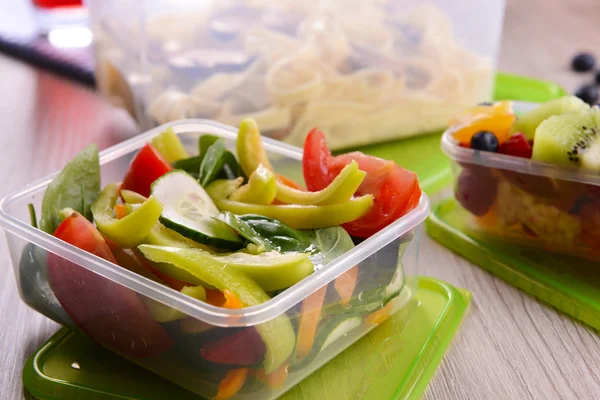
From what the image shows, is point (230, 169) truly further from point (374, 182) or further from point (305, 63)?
point (305, 63)

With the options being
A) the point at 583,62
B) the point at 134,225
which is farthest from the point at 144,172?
the point at 583,62

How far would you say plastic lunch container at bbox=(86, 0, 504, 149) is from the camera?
117 cm

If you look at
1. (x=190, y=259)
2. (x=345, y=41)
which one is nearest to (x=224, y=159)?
(x=190, y=259)

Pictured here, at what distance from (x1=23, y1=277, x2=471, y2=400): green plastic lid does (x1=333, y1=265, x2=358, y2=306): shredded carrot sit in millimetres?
84

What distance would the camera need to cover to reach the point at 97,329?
2.22 feet

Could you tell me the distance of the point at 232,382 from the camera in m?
0.59

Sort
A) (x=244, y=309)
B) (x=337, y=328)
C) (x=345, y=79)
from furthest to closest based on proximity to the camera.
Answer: (x=345, y=79)
(x=337, y=328)
(x=244, y=309)

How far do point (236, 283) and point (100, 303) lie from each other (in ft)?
0.44

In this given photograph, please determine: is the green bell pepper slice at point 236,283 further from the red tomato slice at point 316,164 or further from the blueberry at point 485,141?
the blueberry at point 485,141

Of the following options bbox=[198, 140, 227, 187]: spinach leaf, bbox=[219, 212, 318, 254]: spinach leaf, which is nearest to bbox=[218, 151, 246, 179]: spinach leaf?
bbox=[198, 140, 227, 187]: spinach leaf

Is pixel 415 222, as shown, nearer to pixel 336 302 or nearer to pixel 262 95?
pixel 336 302

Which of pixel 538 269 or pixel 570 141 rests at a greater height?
pixel 570 141

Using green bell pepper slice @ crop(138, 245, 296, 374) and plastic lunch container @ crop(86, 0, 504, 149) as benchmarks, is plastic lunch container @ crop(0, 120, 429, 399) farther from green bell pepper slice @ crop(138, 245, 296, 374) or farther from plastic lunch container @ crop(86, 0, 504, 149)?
plastic lunch container @ crop(86, 0, 504, 149)

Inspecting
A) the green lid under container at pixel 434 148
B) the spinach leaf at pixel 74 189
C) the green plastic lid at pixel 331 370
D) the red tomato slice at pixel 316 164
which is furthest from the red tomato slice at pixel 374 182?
the green lid under container at pixel 434 148
